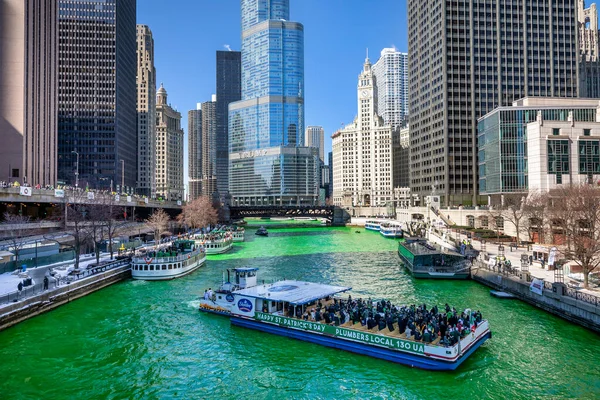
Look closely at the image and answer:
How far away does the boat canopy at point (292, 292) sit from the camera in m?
40.3

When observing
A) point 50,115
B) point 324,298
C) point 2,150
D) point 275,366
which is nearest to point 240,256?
point 324,298

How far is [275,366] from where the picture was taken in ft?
107

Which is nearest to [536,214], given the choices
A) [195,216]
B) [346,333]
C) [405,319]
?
[405,319]

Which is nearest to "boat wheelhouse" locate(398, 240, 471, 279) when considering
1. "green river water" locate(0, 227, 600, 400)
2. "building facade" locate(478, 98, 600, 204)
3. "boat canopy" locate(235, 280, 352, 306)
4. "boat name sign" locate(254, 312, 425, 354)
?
"green river water" locate(0, 227, 600, 400)

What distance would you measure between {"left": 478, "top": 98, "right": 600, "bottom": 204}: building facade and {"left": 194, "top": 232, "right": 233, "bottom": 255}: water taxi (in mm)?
68036

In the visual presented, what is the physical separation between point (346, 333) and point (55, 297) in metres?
31.7

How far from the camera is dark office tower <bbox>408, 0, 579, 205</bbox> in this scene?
162m

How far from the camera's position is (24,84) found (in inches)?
4520

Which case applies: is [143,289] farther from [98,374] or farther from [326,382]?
[326,382]

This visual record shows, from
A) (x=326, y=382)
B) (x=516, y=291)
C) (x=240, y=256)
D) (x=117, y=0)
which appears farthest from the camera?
(x=117, y=0)

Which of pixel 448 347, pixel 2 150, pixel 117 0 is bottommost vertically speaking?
pixel 448 347

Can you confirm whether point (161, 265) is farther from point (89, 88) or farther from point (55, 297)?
point (89, 88)

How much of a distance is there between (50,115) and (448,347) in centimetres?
13816

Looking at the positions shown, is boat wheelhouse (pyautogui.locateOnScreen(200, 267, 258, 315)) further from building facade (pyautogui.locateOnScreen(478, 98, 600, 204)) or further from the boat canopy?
building facade (pyautogui.locateOnScreen(478, 98, 600, 204))
